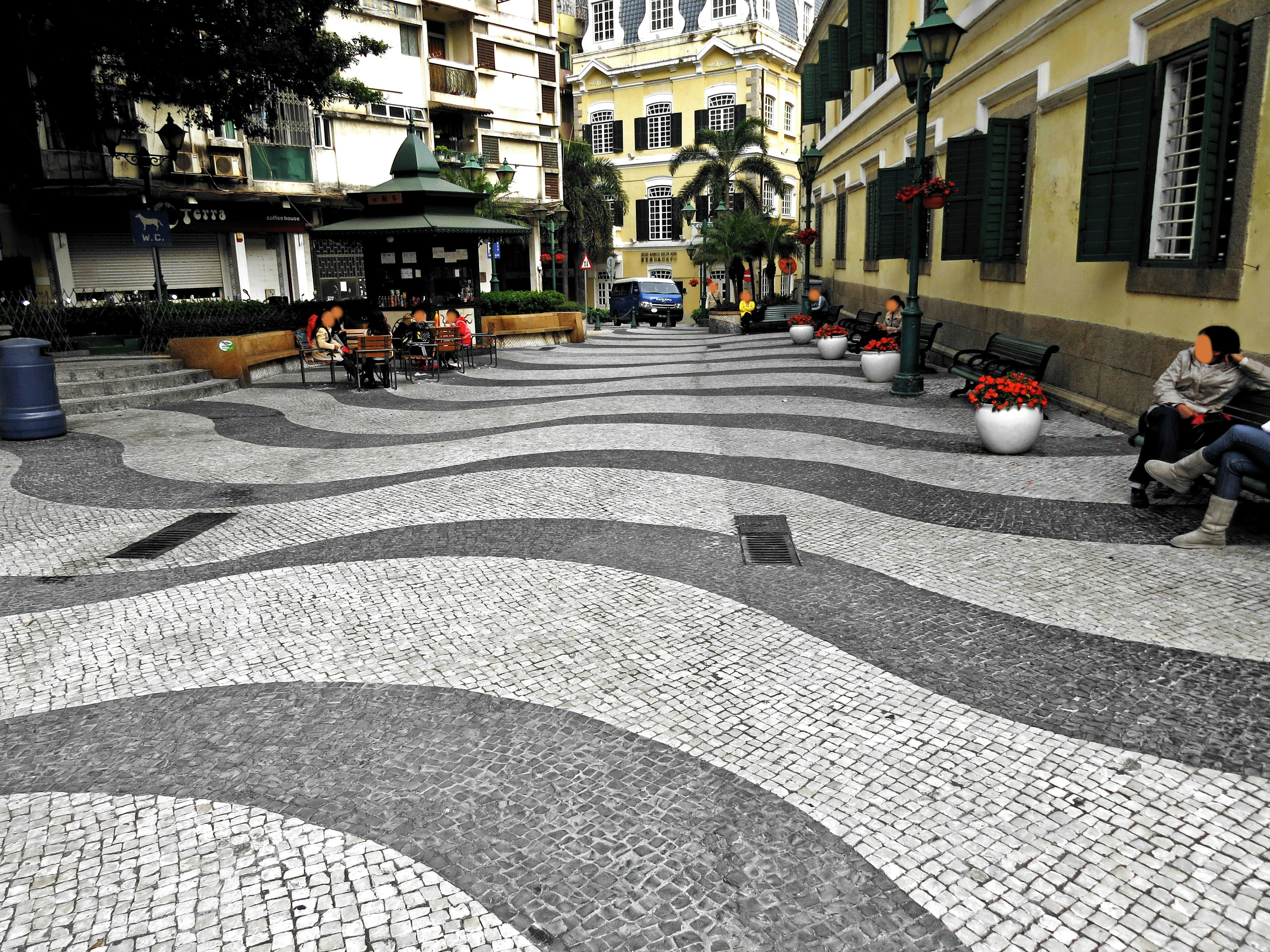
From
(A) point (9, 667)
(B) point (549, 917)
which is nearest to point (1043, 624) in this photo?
(B) point (549, 917)

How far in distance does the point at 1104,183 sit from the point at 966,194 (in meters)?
4.25

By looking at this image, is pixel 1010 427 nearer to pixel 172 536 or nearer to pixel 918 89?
pixel 918 89

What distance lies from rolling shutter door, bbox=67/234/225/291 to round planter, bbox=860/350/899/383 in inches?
828

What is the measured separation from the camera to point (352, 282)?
35.1 meters

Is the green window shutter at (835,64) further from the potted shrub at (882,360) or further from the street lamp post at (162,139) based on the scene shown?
the street lamp post at (162,139)

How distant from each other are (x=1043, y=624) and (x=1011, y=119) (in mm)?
10232

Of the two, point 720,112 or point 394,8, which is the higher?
point 394,8

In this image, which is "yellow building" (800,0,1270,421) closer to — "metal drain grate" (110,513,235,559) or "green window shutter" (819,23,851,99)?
"green window shutter" (819,23,851,99)

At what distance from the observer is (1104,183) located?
9648 millimetres

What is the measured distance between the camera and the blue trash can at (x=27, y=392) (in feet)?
35.3

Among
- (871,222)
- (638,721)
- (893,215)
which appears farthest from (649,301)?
(638,721)

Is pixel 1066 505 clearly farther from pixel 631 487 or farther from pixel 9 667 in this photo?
pixel 9 667

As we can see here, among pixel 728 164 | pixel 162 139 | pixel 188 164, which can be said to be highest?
pixel 728 164

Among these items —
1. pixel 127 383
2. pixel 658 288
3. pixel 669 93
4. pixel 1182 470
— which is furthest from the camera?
pixel 669 93
